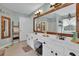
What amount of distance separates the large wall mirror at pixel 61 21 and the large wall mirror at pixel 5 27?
447mm

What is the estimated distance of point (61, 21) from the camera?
4.88 feet

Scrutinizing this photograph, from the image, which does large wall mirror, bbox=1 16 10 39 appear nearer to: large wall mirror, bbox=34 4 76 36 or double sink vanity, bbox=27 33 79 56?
double sink vanity, bbox=27 33 79 56

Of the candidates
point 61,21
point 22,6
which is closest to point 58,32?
point 61,21

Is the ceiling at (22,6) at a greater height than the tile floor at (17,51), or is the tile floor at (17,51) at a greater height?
the ceiling at (22,6)

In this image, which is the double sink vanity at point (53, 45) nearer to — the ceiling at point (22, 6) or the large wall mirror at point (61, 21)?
the large wall mirror at point (61, 21)

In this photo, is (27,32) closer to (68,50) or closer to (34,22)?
(34,22)

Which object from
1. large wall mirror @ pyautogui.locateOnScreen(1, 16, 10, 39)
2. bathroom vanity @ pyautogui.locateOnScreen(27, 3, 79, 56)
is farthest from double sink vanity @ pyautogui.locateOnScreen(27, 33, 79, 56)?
large wall mirror @ pyautogui.locateOnScreen(1, 16, 10, 39)

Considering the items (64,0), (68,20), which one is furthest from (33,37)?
(64,0)

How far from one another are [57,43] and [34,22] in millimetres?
522

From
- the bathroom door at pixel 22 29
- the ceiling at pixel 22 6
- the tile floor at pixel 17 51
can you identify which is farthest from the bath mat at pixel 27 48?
the ceiling at pixel 22 6

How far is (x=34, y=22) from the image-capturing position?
1.66 meters

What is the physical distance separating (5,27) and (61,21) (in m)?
0.88

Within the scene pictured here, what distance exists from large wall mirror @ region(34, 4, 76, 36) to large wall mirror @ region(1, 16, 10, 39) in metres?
0.45

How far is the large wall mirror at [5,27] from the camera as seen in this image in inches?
59.6
